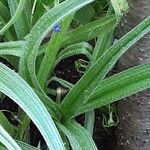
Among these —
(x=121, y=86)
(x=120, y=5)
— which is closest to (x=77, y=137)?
(x=121, y=86)

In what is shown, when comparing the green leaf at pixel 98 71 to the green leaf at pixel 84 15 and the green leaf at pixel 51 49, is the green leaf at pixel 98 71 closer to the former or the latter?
the green leaf at pixel 51 49

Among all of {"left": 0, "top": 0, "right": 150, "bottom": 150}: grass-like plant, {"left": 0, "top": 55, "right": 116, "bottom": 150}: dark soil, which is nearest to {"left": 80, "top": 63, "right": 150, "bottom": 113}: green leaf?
{"left": 0, "top": 0, "right": 150, "bottom": 150}: grass-like plant

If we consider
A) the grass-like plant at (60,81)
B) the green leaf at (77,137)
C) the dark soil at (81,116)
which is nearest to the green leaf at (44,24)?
the grass-like plant at (60,81)

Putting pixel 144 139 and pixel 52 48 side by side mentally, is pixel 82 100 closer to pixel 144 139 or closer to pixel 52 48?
pixel 52 48

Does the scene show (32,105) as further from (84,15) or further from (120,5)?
(84,15)

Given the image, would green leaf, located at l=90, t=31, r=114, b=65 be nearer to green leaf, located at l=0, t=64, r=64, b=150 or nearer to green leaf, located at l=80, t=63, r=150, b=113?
green leaf, located at l=80, t=63, r=150, b=113

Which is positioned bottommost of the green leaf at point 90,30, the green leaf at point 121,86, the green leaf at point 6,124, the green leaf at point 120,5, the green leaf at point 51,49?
the green leaf at point 6,124
